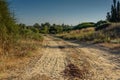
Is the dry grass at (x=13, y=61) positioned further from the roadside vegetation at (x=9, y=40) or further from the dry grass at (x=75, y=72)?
the dry grass at (x=75, y=72)

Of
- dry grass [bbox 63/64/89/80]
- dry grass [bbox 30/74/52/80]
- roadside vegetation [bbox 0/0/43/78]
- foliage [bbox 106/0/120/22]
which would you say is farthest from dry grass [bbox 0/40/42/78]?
foliage [bbox 106/0/120/22]

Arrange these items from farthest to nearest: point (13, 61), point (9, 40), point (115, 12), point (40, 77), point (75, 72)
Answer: point (115, 12)
point (9, 40)
point (13, 61)
point (75, 72)
point (40, 77)

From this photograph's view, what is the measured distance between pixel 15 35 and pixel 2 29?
263 cm

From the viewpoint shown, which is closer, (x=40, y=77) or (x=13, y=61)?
(x=40, y=77)

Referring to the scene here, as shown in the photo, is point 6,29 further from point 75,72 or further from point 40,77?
point 40,77

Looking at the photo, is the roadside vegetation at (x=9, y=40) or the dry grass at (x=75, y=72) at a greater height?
the roadside vegetation at (x=9, y=40)

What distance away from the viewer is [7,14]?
16.1 m

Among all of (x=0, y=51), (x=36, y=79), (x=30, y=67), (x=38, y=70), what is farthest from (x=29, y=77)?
(x=0, y=51)

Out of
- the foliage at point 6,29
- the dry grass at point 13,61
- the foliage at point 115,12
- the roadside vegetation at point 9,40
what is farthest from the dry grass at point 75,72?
the foliage at point 115,12

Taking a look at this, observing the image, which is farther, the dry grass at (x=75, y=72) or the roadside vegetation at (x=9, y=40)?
the roadside vegetation at (x=9, y=40)

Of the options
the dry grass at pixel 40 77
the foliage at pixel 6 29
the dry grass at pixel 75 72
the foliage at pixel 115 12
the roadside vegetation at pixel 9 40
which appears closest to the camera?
the dry grass at pixel 40 77

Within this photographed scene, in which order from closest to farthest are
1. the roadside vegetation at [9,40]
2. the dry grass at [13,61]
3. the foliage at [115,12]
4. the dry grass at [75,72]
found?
the dry grass at [75,72]
the dry grass at [13,61]
the roadside vegetation at [9,40]
the foliage at [115,12]

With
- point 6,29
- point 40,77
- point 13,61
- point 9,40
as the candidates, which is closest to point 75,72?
point 40,77

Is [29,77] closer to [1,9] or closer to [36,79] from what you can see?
[36,79]
